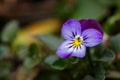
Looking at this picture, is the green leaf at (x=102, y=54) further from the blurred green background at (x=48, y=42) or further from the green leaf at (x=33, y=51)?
the green leaf at (x=33, y=51)

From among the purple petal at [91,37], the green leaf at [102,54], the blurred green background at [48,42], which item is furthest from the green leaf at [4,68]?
the purple petal at [91,37]

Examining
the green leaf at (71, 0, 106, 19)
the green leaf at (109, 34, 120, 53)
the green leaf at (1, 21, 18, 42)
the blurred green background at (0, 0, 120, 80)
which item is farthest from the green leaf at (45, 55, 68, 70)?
the green leaf at (71, 0, 106, 19)

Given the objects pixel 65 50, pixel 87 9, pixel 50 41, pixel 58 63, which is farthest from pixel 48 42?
pixel 87 9

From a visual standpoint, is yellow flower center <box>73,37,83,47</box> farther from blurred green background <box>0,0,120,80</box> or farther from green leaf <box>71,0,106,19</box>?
green leaf <box>71,0,106,19</box>

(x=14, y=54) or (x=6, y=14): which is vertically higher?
(x=6, y=14)

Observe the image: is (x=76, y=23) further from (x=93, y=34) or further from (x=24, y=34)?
(x=24, y=34)

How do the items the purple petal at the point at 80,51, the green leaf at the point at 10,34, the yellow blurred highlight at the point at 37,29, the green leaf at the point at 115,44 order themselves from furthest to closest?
the yellow blurred highlight at the point at 37,29 → the green leaf at the point at 10,34 → the green leaf at the point at 115,44 → the purple petal at the point at 80,51

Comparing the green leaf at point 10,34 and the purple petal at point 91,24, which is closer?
the purple petal at point 91,24

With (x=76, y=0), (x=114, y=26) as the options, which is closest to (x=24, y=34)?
(x=76, y=0)
